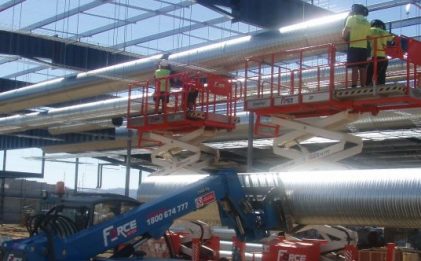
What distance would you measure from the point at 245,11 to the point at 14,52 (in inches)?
379

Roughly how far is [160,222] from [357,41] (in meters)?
5.63

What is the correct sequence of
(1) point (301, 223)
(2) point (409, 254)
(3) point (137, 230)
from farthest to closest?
1. (2) point (409, 254)
2. (1) point (301, 223)
3. (3) point (137, 230)

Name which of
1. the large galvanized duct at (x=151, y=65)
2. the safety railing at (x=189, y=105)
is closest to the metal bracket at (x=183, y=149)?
the safety railing at (x=189, y=105)

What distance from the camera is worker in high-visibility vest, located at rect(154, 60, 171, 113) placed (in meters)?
17.9

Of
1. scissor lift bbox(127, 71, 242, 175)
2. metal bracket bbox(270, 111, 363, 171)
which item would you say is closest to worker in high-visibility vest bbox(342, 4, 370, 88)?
metal bracket bbox(270, 111, 363, 171)

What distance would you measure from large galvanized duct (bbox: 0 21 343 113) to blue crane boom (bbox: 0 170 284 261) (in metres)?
6.24

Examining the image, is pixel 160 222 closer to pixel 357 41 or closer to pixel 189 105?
pixel 357 41

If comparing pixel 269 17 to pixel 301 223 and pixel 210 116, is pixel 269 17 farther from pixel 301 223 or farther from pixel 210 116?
pixel 301 223

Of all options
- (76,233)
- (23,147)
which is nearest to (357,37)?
(76,233)

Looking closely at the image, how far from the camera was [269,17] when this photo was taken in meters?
19.2

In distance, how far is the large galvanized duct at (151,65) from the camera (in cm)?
1648

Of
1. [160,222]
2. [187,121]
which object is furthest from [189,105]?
[160,222]

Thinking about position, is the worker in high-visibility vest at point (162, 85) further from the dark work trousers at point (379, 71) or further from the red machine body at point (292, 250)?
the dark work trousers at point (379, 71)

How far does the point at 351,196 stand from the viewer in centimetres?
1045
